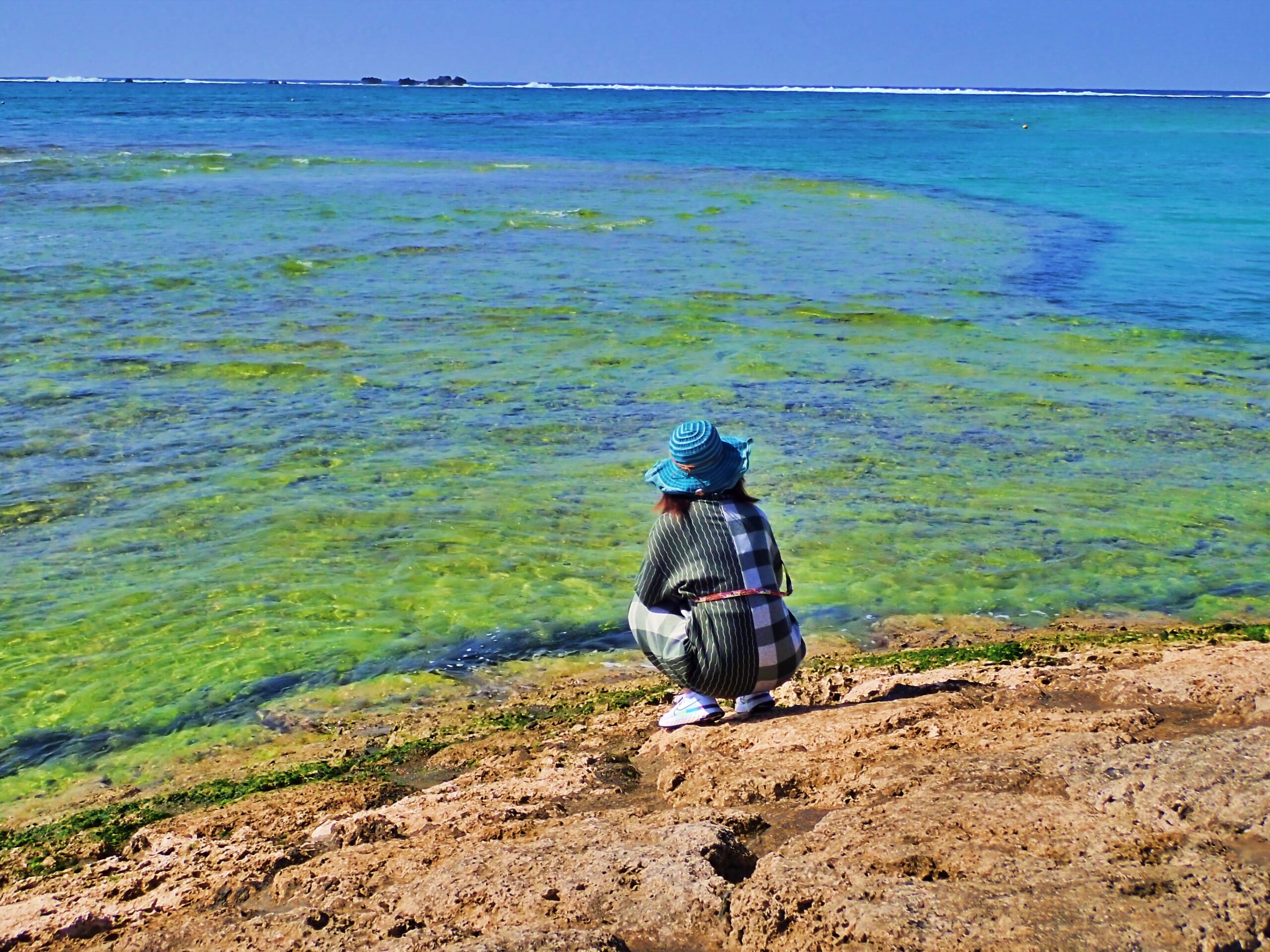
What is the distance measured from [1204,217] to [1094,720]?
926 inches

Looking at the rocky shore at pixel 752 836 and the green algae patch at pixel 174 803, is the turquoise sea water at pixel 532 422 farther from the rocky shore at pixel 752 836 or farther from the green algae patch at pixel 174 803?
the rocky shore at pixel 752 836

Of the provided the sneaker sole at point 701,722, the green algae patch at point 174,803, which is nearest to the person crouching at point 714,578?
the sneaker sole at point 701,722

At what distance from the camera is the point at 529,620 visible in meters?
6.39

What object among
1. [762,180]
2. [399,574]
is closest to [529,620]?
[399,574]

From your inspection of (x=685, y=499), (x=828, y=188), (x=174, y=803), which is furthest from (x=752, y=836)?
(x=828, y=188)

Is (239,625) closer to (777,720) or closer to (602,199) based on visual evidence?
(777,720)

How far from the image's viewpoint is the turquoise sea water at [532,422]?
20.9ft

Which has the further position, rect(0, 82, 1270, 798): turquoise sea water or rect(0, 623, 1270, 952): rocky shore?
rect(0, 82, 1270, 798): turquoise sea water

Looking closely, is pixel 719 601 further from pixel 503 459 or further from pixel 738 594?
pixel 503 459

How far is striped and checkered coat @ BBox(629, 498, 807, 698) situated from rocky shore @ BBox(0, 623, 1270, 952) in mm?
222

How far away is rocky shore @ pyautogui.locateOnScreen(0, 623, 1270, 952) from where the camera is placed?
285cm

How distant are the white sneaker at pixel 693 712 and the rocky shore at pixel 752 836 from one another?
129 mm

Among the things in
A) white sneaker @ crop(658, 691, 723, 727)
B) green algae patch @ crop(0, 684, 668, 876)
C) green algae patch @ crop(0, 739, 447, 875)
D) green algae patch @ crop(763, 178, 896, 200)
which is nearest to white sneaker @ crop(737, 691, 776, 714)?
white sneaker @ crop(658, 691, 723, 727)

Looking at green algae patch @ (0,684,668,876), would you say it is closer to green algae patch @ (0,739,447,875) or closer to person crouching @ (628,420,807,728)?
green algae patch @ (0,739,447,875)
